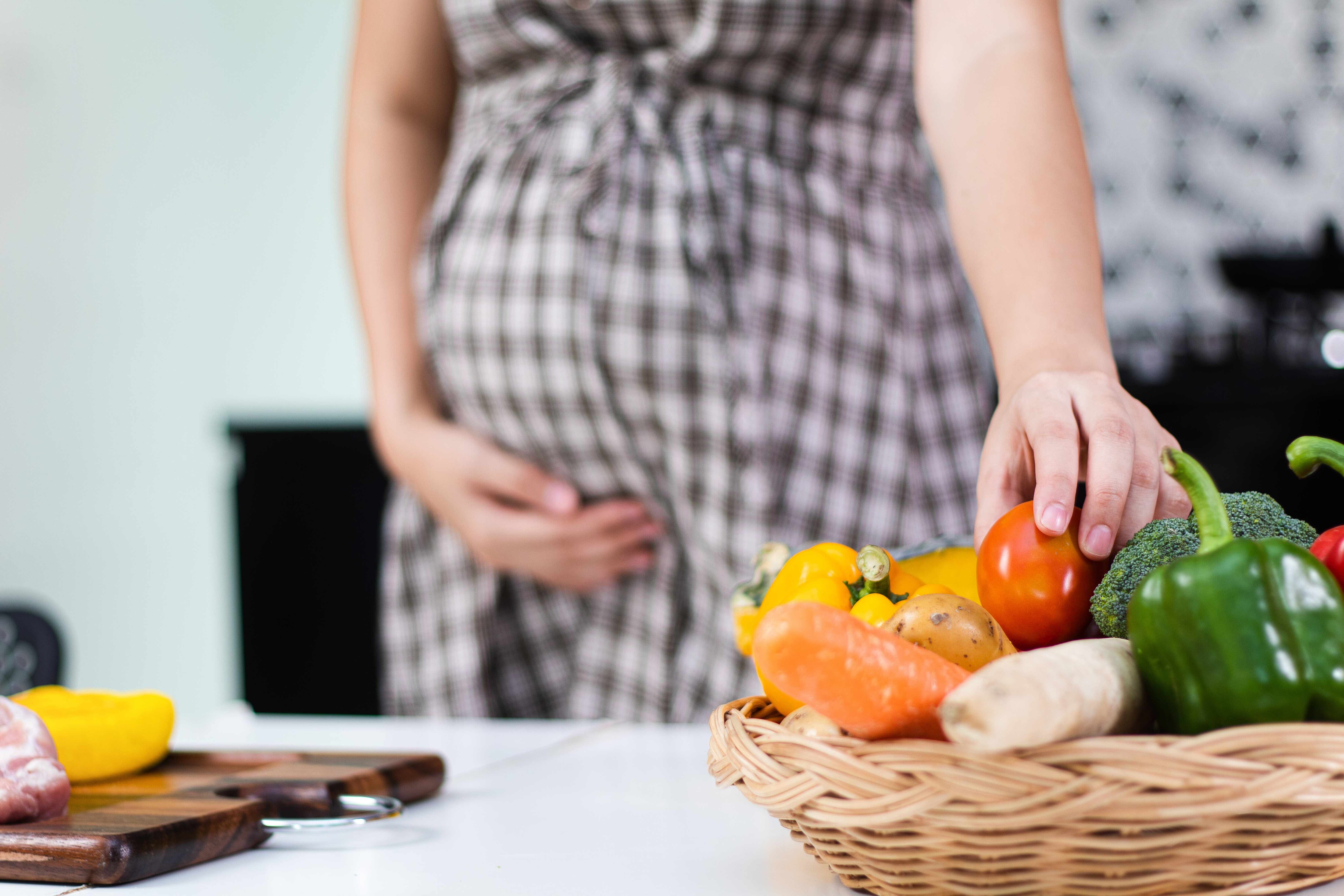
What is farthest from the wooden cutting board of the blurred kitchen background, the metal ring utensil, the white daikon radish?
the blurred kitchen background

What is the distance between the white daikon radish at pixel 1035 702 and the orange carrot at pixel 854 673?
23 mm

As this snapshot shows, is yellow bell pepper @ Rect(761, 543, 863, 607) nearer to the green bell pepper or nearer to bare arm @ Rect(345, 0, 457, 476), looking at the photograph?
the green bell pepper

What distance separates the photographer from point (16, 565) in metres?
2.68

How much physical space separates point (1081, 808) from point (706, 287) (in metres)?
0.73

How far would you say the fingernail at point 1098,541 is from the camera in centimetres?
50

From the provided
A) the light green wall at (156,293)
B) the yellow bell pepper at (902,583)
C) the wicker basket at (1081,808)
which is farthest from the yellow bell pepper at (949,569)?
the light green wall at (156,293)

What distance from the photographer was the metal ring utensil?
57 cm

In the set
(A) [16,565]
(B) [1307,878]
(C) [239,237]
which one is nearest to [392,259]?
(B) [1307,878]

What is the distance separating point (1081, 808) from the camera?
0.36 m

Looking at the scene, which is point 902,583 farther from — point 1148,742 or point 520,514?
point 520,514

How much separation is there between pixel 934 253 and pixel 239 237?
2126mm

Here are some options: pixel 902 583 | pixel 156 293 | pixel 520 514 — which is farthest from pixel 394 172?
pixel 156 293

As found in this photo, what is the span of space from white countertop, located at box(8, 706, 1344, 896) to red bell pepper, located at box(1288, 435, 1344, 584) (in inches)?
5.3

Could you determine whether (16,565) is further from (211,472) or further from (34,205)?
(34,205)
